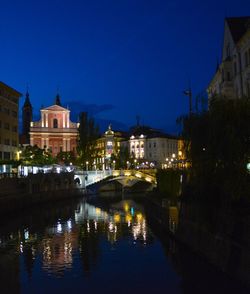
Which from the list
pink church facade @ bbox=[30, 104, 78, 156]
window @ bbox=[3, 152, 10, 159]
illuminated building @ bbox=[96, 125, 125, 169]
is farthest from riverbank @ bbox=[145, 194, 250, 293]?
illuminated building @ bbox=[96, 125, 125, 169]

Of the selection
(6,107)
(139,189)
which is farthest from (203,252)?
(139,189)

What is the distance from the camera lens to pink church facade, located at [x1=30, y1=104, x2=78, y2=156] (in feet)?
381

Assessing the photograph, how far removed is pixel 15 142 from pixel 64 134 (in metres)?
36.2

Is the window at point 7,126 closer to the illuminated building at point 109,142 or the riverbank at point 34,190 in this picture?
the riverbank at point 34,190

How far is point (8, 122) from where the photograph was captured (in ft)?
252

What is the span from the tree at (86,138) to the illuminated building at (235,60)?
154 ft

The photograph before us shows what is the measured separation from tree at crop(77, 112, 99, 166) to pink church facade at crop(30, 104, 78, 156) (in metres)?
23.6

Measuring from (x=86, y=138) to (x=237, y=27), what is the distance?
51296 mm

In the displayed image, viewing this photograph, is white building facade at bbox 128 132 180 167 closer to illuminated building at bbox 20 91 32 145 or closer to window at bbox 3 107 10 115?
illuminated building at bbox 20 91 32 145

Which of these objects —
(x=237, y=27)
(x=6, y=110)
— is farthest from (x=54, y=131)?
(x=237, y=27)

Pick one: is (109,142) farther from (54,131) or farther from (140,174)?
(140,174)

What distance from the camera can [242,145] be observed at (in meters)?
20.9

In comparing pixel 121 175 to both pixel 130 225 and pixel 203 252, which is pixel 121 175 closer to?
pixel 130 225

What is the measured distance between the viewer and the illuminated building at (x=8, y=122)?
7350 centimetres
